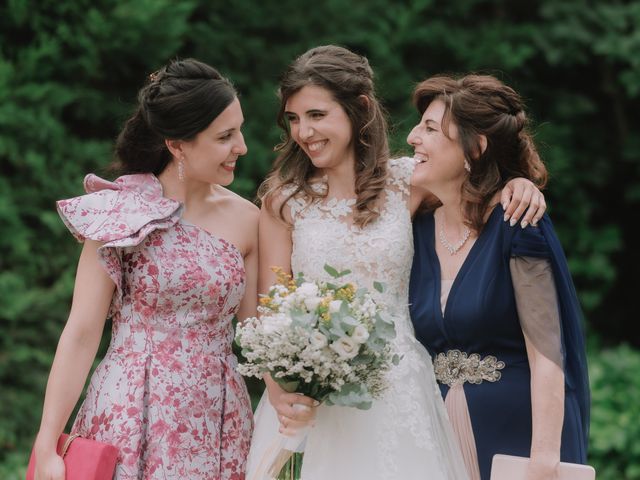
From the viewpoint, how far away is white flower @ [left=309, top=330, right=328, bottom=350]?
3.12m

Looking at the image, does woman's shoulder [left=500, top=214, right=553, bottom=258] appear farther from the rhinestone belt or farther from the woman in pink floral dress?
the woman in pink floral dress

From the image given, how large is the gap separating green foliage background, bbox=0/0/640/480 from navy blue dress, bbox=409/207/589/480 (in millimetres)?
1500

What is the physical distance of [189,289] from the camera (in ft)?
11.6

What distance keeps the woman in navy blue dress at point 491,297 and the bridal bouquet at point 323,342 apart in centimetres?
52

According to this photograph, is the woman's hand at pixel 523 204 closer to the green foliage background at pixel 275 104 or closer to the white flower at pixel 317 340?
the white flower at pixel 317 340

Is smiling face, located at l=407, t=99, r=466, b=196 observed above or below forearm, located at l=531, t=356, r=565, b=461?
above

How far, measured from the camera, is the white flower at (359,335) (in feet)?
10.3

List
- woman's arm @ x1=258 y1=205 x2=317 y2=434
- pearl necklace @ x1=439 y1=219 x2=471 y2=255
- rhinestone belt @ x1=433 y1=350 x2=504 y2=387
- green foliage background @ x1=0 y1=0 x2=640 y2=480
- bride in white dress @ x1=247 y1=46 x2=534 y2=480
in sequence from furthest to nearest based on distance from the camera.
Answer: green foliage background @ x1=0 y1=0 x2=640 y2=480
woman's arm @ x1=258 y1=205 x2=317 y2=434
pearl necklace @ x1=439 y1=219 x2=471 y2=255
rhinestone belt @ x1=433 y1=350 x2=504 y2=387
bride in white dress @ x1=247 y1=46 x2=534 y2=480

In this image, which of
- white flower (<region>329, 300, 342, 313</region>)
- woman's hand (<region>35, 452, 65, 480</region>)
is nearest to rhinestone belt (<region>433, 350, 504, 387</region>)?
white flower (<region>329, 300, 342, 313</region>)

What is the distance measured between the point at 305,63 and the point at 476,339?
133 cm

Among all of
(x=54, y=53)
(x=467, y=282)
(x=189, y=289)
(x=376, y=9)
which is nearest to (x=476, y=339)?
(x=467, y=282)

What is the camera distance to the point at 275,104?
7406 millimetres

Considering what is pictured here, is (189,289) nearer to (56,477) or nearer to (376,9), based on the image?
(56,477)

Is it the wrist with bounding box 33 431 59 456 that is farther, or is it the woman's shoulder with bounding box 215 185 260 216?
the woman's shoulder with bounding box 215 185 260 216
